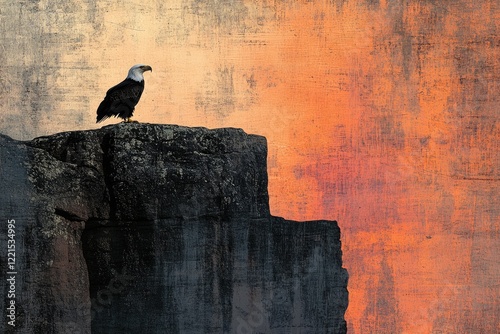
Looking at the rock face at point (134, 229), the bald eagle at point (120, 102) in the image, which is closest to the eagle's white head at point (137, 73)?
the bald eagle at point (120, 102)

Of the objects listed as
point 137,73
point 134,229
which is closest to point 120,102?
point 137,73

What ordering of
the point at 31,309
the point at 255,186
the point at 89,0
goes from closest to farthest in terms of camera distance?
the point at 31,309, the point at 255,186, the point at 89,0

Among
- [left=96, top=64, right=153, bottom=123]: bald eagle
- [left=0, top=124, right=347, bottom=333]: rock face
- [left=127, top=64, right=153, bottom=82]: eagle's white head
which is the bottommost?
[left=0, top=124, right=347, bottom=333]: rock face

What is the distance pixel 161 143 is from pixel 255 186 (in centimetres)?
119

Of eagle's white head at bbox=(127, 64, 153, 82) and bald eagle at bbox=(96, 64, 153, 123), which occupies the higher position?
Answer: eagle's white head at bbox=(127, 64, 153, 82)

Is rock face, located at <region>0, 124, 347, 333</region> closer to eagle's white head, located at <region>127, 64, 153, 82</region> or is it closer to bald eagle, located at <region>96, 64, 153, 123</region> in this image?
bald eagle, located at <region>96, 64, 153, 123</region>

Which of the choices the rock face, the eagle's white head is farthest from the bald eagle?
the rock face

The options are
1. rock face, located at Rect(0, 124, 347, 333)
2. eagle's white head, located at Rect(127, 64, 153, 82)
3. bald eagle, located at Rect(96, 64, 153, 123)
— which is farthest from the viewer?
eagle's white head, located at Rect(127, 64, 153, 82)

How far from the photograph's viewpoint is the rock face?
11.2 meters

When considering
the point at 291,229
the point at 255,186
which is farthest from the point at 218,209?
the point at 291,229

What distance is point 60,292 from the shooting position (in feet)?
36.9

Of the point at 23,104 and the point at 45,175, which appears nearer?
the point at 45,175

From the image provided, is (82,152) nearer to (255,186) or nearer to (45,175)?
(45,175)

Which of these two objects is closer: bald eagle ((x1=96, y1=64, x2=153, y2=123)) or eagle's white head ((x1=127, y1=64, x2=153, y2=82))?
bald eagle ((x1=96, y1=64, x2=153, y2=123))
